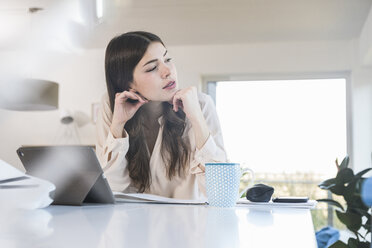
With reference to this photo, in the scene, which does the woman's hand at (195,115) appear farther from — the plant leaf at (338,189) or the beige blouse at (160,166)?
the plant leaf at (338,189)

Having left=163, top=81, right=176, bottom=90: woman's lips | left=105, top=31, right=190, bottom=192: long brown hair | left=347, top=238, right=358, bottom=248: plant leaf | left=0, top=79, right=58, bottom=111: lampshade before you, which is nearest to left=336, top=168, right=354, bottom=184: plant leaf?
left=347, top=238, right=358, bottom=248: plant leaf

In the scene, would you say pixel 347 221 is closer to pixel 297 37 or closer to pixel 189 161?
pixel 189 161

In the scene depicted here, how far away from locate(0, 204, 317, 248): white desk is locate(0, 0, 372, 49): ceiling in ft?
2.72

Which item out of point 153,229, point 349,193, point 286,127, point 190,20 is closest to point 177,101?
point 190,20

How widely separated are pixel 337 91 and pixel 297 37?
346 mm

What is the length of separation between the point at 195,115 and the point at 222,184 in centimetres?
40

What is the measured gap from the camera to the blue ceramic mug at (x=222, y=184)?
2.57 ft

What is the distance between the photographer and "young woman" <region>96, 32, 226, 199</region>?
4.06 feet

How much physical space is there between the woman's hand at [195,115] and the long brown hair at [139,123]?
0.07 meters

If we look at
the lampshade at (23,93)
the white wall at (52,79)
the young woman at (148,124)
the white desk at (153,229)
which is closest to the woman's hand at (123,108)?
the young woman at (148,124)

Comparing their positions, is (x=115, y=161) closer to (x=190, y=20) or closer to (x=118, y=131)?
(x=118, y=131)

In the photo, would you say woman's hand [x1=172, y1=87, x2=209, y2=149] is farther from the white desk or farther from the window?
the white desk

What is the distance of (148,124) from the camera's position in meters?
1.30

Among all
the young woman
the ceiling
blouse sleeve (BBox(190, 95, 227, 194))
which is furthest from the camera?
the ceiling
